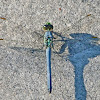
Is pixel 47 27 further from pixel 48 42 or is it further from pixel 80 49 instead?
pixel 80 49

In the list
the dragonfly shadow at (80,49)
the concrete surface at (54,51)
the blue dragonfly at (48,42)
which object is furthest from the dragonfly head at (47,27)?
the dragonfly shadow at (80,49)

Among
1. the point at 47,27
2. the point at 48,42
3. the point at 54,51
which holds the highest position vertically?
the point at 47,27

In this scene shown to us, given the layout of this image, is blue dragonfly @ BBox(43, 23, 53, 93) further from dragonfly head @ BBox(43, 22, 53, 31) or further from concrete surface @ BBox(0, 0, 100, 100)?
concrete surface @ BBox(0, 0, 100, 100)

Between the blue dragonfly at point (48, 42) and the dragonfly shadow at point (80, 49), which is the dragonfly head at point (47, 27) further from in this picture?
the dragonfly shadow at point (80, 49)

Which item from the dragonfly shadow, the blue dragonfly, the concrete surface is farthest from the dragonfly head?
the dragonfly shadow

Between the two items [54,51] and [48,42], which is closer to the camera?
[48,42]

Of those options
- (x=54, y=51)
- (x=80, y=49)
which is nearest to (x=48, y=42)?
(x=54, y=51)

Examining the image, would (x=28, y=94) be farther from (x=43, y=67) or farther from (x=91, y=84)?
(x=91, y=84)

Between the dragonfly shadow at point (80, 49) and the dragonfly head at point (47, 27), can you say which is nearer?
the dragonfly head at point (47, 27)

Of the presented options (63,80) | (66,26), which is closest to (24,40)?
(66,26)
